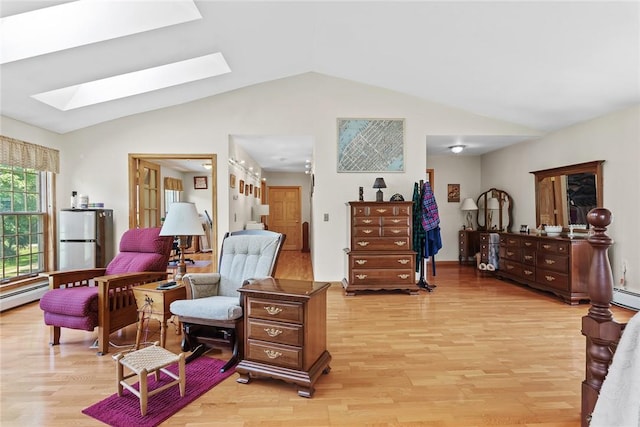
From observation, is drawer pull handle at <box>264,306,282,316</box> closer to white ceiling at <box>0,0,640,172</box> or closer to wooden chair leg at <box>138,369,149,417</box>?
wooden chair leg at <box>138,369,149,417</box>

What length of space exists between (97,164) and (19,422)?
403 cm

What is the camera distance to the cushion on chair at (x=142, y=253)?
3240mm

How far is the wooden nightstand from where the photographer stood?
8.73 ft

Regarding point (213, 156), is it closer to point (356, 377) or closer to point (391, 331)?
point (391, 331)

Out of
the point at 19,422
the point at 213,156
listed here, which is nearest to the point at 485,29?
the point at 213,156

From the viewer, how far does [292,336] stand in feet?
6.86

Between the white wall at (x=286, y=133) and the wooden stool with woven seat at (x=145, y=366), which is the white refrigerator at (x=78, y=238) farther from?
the wooden stool with woven seat at (x=145, y=366)

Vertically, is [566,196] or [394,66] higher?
[394,66]

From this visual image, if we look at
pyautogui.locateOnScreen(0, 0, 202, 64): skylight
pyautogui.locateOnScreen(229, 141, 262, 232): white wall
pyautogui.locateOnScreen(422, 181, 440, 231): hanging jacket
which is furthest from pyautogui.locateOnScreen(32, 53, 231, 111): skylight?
pyautogui.locateOnScreen(422, 181, 440, 231): hanging jacket

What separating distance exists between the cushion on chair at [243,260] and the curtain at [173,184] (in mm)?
6421

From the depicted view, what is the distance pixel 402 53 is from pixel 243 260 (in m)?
2.99

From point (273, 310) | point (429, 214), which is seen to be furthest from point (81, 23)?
point (429, 214)

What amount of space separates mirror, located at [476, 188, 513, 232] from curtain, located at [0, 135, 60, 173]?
284 inches

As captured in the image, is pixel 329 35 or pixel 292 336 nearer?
pixel 292 336
